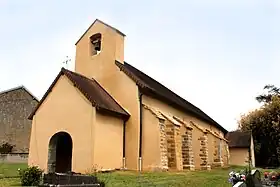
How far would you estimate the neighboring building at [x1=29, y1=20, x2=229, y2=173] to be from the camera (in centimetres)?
1969

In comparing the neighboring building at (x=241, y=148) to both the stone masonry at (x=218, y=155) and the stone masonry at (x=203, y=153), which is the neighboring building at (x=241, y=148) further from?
the stone masonry at (x=203, y=153)

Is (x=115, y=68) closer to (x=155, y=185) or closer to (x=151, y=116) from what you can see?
(x=151, y=116)

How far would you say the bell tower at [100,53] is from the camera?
23.8 m

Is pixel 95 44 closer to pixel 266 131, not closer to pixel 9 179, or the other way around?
pixel 9 179

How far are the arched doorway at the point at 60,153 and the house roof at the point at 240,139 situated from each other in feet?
96.8

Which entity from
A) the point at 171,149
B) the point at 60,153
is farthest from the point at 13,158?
the point at 171,149

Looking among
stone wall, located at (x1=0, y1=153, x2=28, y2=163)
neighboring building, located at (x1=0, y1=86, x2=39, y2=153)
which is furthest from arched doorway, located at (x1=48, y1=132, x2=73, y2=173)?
neighboring building, located at (x1=0, y1=86, x2=39, y2=153)

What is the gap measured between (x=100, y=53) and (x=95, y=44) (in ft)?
4.33

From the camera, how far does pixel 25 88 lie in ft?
145

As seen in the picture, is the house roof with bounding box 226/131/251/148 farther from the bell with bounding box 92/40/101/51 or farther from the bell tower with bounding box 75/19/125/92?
the bell with bounding box 92/40/101/51

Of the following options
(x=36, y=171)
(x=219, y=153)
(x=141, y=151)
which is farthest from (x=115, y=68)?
(x=219, y=153)

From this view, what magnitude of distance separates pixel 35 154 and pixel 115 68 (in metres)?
7.64

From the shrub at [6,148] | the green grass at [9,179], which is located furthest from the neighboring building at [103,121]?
the shrub at [6,148]

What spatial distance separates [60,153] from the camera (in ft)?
73.3
